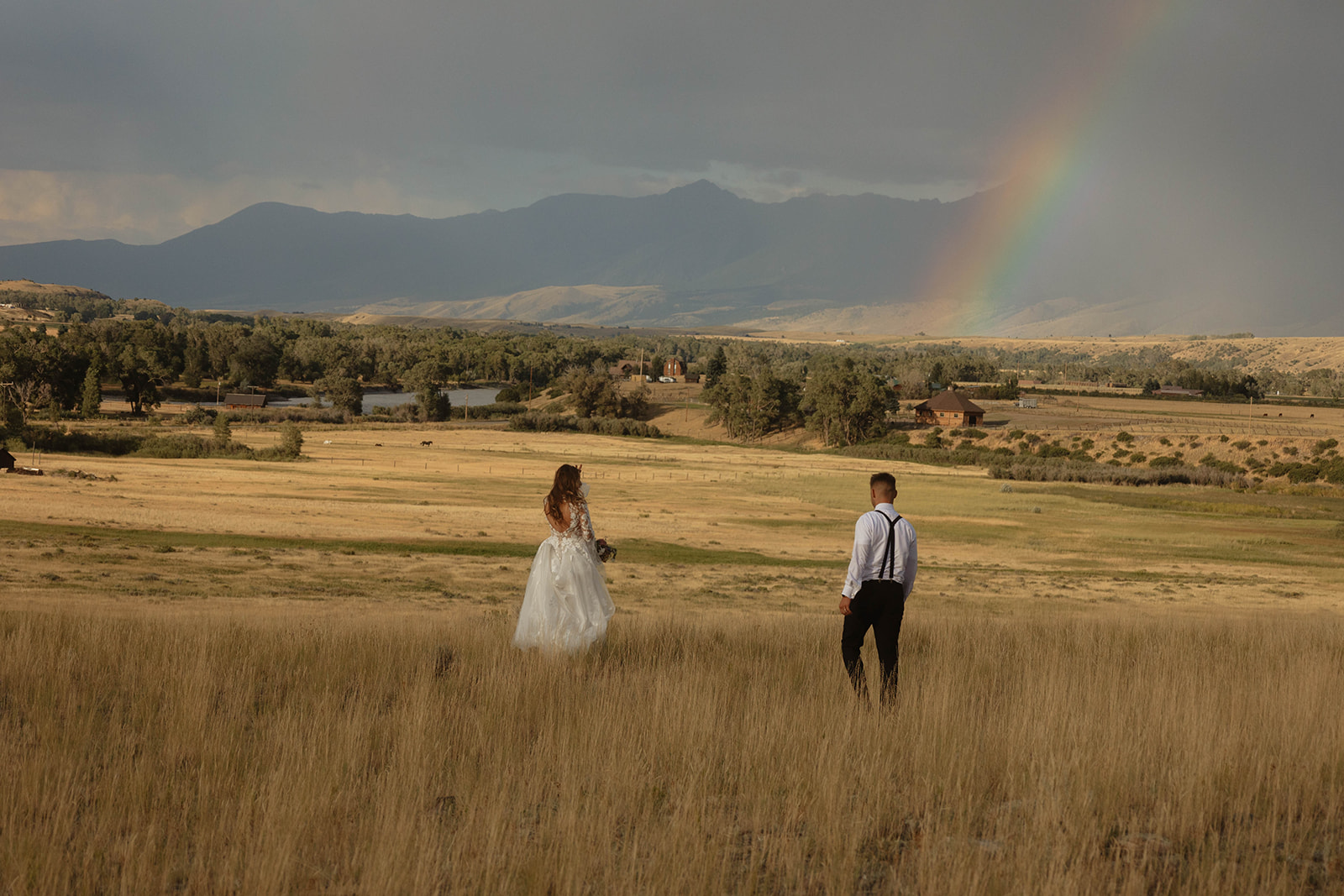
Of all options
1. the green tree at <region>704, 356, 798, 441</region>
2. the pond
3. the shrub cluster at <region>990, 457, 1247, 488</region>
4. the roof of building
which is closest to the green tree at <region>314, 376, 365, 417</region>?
the pond

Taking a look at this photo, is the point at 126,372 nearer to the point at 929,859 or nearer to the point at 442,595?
the point at 442,595

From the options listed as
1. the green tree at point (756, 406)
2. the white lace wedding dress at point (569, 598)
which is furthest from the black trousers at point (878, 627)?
the green tree at point (756, 406)

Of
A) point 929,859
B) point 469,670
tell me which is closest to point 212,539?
point 469,670

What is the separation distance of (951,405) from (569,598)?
117372mm

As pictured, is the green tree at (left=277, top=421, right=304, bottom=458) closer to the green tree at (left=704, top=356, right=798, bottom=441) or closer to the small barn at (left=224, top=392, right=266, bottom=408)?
the small barn at (left=224, top=392, right=266, bottom=408)

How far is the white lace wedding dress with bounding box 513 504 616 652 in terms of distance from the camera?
377 inches

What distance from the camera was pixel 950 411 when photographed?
121 m

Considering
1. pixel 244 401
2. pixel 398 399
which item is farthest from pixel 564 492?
pixel 398 399

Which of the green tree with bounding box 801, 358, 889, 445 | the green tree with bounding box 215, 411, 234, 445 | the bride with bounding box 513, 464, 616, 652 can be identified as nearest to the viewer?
the bride with bounding box 513, 464, 616, 652

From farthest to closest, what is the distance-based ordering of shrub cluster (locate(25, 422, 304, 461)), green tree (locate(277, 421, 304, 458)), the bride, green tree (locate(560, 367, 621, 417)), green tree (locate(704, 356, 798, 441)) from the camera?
1. green tree (locate(560, 367, 621, 417))
2. green tree (locate(704, 356, 798, 441))
3. green tree (locate(277, 421, 304, 458))
4. shrub cluster (locate(25, 422, 304, 461))
5. the bride

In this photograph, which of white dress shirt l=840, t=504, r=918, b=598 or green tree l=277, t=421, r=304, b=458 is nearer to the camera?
white dress shirt l=840, t=504, r=918, b=598

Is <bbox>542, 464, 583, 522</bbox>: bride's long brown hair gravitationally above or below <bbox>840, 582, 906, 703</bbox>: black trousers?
above

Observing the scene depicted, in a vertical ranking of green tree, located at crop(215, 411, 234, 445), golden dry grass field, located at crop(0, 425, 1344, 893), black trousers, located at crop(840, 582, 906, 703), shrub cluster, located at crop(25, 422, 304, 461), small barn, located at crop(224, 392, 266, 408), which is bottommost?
shrub cluster, located at crop(25, 422, 304, 461)

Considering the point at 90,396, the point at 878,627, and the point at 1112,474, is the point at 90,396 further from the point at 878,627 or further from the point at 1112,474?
the point at 878,627
